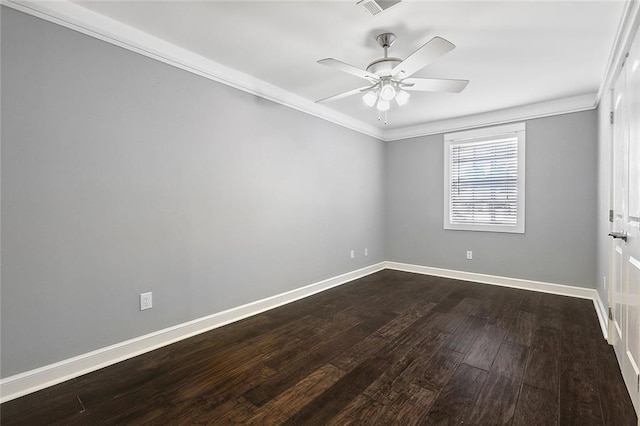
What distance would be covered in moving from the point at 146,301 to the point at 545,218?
4700 millimetres

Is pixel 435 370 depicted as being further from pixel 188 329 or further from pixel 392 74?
pixel 392 74

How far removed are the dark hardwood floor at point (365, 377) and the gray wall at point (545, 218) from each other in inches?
36.1

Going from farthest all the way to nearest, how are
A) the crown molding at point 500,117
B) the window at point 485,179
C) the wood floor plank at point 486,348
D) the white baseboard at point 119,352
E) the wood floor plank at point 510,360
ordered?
1. the window at point 485,179
2. the crown molding at point 500,117
3. the wood floor plank at point 486,348
4. the wood floor plank at point 510,360
5. the white baseboard at point 119,352

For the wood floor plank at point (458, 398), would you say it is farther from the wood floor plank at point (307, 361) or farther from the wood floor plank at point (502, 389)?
the wood floor plank at point (307, 361)

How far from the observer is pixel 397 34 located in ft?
7.63

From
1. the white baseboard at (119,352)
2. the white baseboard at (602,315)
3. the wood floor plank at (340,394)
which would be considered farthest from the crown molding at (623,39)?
the white baseboard at (119,352)

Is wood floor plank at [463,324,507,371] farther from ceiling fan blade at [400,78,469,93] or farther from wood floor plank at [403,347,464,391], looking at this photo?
ceiling fan blade at [400,78,469,93]

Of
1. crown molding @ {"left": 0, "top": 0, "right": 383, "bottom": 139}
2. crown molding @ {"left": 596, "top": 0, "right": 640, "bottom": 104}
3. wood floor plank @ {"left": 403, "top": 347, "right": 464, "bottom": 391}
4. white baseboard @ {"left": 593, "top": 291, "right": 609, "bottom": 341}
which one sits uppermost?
crown molding @ {"left": 0, "top": 0, "right": 383, "bottom": 139}

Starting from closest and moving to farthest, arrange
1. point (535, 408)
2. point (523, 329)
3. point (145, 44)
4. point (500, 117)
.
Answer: point (535, 408), point (145, 44), point (523, 329), point (500, 117)

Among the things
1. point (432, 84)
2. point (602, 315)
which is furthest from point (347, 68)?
point (602, 315)

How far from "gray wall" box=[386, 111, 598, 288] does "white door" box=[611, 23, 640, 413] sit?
1.61 m

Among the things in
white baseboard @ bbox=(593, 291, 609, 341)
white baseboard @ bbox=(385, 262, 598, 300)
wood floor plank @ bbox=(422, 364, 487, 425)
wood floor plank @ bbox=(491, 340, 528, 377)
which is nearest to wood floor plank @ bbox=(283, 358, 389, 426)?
wood floor plank @ bbox=(422, 364, 487, 425)

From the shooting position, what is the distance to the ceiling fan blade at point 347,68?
2117 millimetres

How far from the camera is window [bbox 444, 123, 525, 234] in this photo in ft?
13.7
